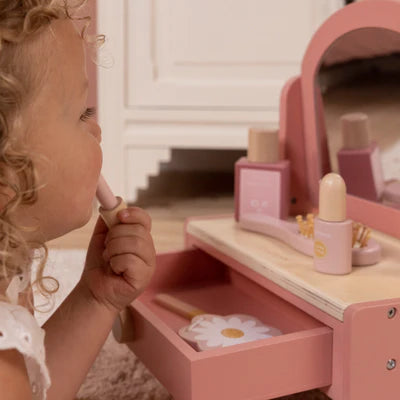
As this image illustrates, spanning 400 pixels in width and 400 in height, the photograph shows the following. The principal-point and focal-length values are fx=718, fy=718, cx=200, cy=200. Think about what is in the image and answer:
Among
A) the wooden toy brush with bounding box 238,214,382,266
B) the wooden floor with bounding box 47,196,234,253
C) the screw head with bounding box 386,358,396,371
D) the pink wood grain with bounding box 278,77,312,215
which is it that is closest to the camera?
the screw head with bounding box 386,358,396,371

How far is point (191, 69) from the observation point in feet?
4.96

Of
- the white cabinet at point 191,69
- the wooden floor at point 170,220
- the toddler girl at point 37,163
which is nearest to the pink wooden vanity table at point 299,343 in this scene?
the toddler girl at point 37,163

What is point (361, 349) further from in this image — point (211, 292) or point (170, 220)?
point (170, 220)

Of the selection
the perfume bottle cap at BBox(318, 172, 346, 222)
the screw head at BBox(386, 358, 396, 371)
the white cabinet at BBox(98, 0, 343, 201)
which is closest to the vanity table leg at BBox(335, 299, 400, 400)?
the screw head at BBox(386, 358, 396, 371)

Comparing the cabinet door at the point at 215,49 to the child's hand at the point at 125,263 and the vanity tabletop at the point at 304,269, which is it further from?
the child's hand at the point at 125,263

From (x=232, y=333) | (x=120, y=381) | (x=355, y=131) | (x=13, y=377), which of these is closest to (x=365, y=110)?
(x=355, y=131)

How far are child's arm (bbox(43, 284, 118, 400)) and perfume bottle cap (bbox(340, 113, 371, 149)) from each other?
41cm

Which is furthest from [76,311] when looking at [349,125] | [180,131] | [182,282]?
[180,131]

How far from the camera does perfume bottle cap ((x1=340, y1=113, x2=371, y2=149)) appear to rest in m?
0.94

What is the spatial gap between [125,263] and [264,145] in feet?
1.00

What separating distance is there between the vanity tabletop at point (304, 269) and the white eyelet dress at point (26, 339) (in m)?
0.26

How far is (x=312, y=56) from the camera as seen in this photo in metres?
0.98

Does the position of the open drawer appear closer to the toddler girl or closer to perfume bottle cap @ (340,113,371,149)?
the toddler girl

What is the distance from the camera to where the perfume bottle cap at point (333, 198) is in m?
0.73
